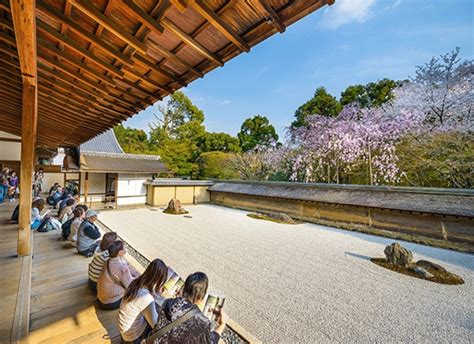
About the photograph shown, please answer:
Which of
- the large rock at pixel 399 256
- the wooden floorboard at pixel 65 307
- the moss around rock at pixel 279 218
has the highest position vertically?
the wooden floorboard at pixel 65 307

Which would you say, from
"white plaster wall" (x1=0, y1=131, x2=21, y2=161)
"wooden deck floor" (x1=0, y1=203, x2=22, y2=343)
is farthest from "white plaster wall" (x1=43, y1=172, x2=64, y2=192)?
"wooden deck floor" (x1=0, y1=203, x2=22, y2=343)

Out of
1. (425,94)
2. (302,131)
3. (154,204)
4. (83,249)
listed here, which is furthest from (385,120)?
(154,204)

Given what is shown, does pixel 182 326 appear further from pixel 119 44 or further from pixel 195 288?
pixel 119 44

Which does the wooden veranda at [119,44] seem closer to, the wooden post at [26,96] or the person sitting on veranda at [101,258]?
the wooden post at [26,96]

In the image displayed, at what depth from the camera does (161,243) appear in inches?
221

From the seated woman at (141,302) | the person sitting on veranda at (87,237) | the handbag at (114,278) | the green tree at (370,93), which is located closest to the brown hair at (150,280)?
the seated woman at (141,302)

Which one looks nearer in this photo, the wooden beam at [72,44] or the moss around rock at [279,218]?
the wooden beam at [72,44]

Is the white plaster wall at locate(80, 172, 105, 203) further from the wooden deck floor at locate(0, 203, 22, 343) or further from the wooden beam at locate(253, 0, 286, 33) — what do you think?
the wooden beam at locate(253, 0, 286, 33)

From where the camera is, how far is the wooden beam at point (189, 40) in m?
1.57

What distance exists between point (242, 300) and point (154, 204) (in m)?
9.88

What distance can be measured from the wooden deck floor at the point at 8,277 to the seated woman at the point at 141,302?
118 cm

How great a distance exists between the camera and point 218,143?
62.2 feet

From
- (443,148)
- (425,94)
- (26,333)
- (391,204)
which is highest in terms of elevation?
(425,94)

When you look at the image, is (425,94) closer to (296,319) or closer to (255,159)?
(255,159)
